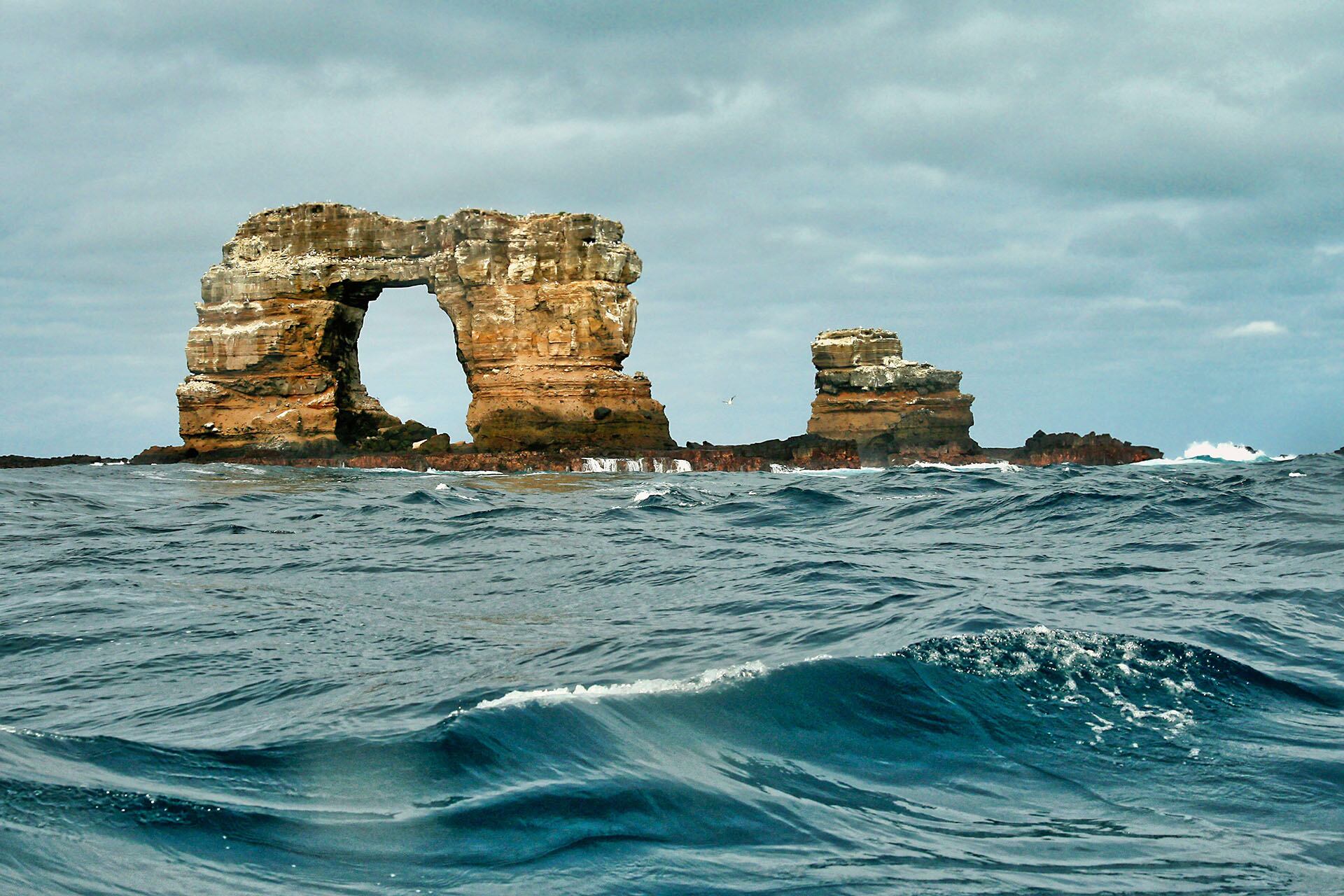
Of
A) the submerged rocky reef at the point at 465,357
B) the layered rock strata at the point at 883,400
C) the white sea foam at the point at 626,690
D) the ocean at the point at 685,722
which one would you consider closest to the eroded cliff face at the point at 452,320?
the submerged rocky reef at the point at 465,357

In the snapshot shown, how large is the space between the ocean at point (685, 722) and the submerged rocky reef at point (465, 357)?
38541 mm

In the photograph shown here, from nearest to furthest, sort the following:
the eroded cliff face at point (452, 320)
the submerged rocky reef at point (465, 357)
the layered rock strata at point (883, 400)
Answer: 1. the submerged rocky reef at point (465, 357)
2. the eroded cliff face at point (452, 320)
3. the layered rock strata at point (883, 400)

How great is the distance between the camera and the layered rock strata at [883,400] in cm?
6284

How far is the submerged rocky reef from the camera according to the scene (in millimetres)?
53906

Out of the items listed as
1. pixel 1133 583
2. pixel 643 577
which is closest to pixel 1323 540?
pixel 1133 583

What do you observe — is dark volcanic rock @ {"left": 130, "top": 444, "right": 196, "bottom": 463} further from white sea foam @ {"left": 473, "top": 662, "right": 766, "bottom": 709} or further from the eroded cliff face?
white sea foam @ {"left": 473, "top": 662, "right": 766, "bottom": 709}

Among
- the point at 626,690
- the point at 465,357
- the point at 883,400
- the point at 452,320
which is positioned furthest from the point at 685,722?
the point at 883,400

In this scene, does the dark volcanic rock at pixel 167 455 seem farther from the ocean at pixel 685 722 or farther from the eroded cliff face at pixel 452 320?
the ocean at pixel 685 722

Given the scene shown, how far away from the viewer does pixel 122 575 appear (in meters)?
13.0

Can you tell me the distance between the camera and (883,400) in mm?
64438

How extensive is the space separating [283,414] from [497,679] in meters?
52.4

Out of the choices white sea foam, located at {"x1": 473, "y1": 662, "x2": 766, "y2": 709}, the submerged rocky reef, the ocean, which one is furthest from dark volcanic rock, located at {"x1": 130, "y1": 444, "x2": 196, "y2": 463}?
white sea foam, located at {"x1": 473, "y1": 662, "x2": 766, "y2": 709}

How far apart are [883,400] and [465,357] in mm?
24710

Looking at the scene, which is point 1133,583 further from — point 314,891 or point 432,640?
point 314,891
